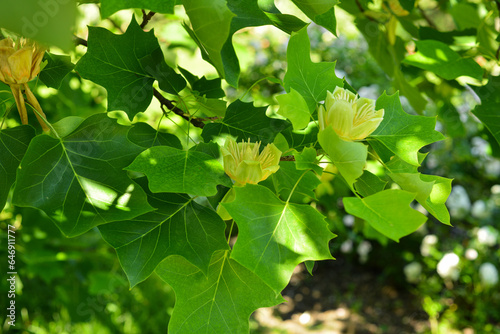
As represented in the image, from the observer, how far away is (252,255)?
39 cm

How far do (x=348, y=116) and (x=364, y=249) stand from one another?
132 inches

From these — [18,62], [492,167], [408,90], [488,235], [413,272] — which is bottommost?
[413,272]

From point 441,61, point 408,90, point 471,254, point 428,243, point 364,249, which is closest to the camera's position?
point 441,61

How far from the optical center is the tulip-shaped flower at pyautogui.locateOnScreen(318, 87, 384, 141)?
0.44 m

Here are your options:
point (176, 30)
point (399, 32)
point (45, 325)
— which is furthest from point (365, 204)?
point (45, 325)

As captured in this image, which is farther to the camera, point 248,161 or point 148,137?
point 148,137

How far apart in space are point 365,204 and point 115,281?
1.39 m

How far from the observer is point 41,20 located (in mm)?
286

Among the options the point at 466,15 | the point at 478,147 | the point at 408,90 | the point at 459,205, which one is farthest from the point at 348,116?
the point at 478,147

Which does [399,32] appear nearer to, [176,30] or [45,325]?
[176,30]

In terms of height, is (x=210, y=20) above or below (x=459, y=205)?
above

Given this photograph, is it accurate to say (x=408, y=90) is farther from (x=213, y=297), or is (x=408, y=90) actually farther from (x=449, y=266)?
(x=449, y=266)

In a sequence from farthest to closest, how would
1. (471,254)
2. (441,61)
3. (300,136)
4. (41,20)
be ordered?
(471,254) < (441,61) < (300,136) < (41,20)

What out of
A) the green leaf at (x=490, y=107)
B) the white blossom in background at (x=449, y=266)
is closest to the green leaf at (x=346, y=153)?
the green leaf at (x=490, y=107)
